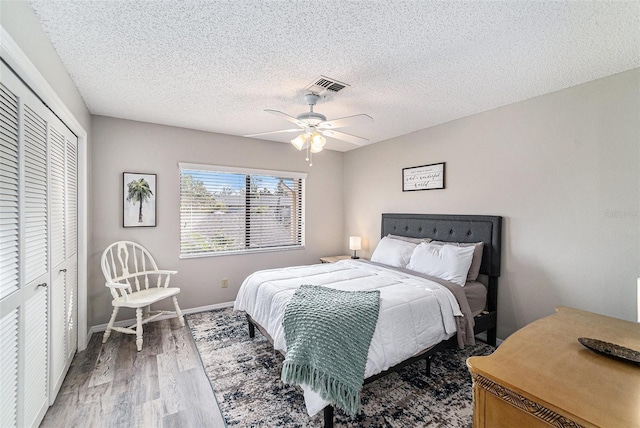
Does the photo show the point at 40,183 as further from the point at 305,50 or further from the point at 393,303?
the point at 393,303

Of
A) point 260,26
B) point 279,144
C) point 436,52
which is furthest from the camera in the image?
point 279,144

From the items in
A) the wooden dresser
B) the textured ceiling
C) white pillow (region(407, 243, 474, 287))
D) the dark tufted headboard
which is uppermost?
the textured ceiling

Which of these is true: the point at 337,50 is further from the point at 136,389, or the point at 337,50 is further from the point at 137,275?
the point at 137,275

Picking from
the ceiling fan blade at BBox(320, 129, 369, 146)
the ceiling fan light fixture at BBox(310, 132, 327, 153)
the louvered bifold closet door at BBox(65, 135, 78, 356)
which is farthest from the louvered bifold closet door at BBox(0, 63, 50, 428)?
the ceiling fan blade at BBox(320, 129, 369, 146)

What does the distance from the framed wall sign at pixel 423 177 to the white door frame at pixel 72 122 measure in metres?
3.68

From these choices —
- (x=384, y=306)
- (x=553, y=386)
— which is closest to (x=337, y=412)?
(x=384, y=306)

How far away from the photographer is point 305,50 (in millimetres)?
1927

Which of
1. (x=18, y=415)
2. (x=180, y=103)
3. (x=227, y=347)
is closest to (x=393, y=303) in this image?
(x=227, y=347)

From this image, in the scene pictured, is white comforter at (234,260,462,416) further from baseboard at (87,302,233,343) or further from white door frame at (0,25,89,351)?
white door frame at (0,25,89,351)

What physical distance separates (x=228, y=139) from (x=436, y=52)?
9.77ft

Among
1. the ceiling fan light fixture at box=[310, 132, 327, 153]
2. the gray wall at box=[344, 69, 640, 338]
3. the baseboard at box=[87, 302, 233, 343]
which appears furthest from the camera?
the baseboard at box=[87, 302, 233, 343]

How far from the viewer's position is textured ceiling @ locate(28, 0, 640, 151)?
1.55 meters

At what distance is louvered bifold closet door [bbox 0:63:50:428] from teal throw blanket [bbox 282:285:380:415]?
141 centimetres

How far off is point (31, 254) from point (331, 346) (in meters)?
1.90
